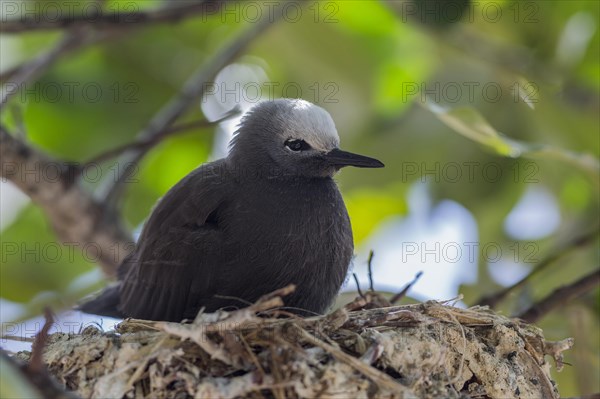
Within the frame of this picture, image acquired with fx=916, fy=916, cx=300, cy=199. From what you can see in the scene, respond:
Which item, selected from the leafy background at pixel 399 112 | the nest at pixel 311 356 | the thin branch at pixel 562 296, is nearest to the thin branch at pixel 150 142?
the leafy background at pixel 399 112

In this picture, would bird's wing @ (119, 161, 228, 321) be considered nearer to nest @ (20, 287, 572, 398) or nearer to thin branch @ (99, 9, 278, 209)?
nest @ (20, 287, 572, 398)

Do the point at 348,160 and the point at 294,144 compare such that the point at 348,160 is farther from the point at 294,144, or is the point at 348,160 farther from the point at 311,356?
the point at 311,356

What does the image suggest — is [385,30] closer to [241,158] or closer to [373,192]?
[373,192]

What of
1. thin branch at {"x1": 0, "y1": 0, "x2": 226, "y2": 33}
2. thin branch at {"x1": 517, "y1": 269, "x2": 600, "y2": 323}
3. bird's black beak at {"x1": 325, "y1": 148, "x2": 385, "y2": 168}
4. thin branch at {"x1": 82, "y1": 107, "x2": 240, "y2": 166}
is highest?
thin branch at {"x1": 0, "y1": 0, "x2": 226, "y2": 33}

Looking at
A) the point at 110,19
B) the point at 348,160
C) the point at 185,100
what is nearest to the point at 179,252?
the point at 348,160

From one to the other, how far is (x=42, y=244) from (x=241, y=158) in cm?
314

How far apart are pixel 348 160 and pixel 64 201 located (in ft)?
7.44

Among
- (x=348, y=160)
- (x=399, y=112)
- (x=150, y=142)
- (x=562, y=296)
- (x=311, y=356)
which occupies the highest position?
(x=399, y=112)

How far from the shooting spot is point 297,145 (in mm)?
5508

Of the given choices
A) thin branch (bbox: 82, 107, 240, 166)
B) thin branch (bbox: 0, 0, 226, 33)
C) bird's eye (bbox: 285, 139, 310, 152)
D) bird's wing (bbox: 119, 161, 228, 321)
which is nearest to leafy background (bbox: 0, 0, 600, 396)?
thin branch (bbox: 0, 0, 226, 33)

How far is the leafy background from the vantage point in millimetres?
6570

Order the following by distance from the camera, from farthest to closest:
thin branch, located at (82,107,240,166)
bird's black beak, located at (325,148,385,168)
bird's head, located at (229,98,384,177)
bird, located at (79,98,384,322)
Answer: thin branch, located at (82,107,240,166) < bird's head, located at (229,98,384,177) < bird's black beak, located at (325,148,385,168) < bird, located at (79,98,384,322)

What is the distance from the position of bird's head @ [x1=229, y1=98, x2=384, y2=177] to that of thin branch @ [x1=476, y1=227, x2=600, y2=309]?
1.34 m

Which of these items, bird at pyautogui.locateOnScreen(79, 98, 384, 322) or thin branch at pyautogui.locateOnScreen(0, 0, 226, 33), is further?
thin branch at pyautogui.locateOnScreen(0, 0, 226, 33)
